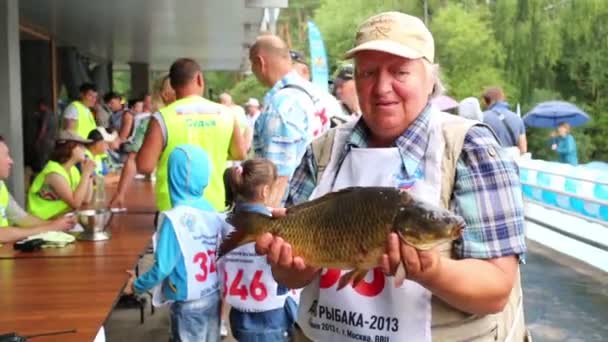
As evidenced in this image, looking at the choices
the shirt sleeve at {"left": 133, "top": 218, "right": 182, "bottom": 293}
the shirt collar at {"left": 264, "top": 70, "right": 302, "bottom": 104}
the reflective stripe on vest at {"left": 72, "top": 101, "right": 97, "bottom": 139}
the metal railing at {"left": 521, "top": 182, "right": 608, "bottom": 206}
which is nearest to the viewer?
the shirt sleeve at {"left": 133, "top": 218, "right": 182, "bottom": 293}

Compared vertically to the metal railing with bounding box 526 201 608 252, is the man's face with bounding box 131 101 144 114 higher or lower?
higher

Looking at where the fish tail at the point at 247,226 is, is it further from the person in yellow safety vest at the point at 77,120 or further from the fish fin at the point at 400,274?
the person in yellow safety vest at the point at 77,120

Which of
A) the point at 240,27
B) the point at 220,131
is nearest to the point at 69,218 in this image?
the point at 220,131

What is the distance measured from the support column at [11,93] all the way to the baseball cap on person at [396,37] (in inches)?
Answer: 322

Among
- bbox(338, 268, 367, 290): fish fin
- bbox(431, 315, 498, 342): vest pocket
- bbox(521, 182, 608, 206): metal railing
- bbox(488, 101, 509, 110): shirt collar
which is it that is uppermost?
bbox(488, 101, 509, 110): shirt collar

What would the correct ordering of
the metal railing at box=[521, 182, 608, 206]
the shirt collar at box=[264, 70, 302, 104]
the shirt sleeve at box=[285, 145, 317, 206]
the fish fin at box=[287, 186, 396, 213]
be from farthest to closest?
the metal railing at box=[521, 182, 608, 206]
the shirt collar at box=[264, 70, 302, 104]
the shirt sleeve at box=[285, 145, 317, 206]
the fish fin at box=[287, 186, 396, 213]

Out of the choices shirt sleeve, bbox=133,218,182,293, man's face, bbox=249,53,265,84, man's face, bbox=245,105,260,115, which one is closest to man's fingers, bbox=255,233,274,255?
shirt sleeve, bbox=133,218,182,293

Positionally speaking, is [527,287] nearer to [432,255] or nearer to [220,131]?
[220,131]

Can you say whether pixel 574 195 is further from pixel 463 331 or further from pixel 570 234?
pixel 463 331

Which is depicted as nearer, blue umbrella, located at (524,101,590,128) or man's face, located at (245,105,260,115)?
man's face, located at (245,105,260,115)

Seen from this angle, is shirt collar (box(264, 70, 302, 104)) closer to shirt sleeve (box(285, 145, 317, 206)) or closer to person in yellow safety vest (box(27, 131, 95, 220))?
person in yellow safety vest (box(27, 131, 95, 220))

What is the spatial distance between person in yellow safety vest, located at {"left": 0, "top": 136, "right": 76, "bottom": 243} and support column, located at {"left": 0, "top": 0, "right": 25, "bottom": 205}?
443cm

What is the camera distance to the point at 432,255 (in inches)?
62.6

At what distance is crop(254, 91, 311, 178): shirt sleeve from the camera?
4594 millimetres
